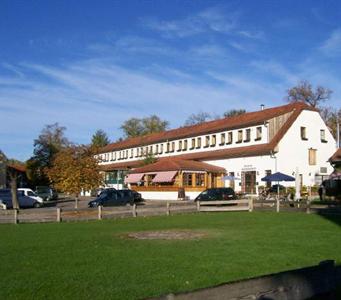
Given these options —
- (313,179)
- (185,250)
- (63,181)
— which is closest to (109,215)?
(63,181)

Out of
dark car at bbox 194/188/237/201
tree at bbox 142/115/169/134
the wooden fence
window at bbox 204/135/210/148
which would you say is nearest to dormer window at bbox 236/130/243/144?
window at bbox 204/135/210/148

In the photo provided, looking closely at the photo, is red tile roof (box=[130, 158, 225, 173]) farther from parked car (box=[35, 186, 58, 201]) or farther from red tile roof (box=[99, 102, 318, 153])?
parked car (box=[35, 186, 58, 201])

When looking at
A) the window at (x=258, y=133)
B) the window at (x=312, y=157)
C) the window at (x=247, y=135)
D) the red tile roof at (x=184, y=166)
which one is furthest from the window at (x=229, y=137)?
the window at (x=312, y=157)

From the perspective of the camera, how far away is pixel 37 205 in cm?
4672

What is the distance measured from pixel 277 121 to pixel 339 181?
11.2 m

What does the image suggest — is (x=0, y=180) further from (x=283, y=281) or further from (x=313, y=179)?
(x=283, y=281)

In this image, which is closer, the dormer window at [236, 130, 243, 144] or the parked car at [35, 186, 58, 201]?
the dormer window at [236, 130, 243, 144]

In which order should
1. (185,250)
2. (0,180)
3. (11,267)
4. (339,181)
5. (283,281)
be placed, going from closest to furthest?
(283,281)
(11,267)
(185,250)
(339,181)
(0,180)

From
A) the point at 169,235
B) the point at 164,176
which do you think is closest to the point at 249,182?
the point at 164,176

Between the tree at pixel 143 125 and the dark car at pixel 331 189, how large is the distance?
6493 cm

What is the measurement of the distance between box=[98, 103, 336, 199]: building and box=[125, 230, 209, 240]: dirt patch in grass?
3081 centimetres

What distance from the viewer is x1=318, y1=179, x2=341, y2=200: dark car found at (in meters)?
42.1

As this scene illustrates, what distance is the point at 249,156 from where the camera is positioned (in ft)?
169

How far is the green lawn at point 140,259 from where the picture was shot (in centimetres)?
947
